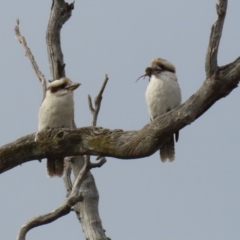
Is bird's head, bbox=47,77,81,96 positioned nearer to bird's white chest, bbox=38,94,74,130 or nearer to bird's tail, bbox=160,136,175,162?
bird's white chest, bbox=38,94,74,130

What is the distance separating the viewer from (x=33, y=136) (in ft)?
24.8

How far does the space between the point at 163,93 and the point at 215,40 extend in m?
3.24

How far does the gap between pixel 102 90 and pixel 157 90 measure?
4.42 ft

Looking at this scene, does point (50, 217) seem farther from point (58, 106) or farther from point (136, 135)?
point (58, 106)

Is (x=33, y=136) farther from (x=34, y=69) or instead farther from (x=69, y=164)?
(x=34, y=69)

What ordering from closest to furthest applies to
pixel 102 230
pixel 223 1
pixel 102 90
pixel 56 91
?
1. pixel 223 1
2. pixel 102 90
3. pixel 56 91
4. pixel 102 230

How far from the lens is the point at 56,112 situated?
952 centimetres

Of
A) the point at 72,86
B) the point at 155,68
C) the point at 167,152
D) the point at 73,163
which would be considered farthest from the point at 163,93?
the point at 73,163

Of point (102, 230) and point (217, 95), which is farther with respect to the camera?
point (102, 230)

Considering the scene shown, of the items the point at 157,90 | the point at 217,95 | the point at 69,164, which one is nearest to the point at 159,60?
the point at 157,90

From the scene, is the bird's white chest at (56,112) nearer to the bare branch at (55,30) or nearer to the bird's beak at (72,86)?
the bird's beak at (72,86)

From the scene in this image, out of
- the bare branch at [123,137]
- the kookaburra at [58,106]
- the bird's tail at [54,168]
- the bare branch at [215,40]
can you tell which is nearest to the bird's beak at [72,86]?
the kookaburra at [58,106]

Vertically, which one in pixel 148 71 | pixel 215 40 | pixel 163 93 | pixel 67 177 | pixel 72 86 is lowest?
pixel 215 40

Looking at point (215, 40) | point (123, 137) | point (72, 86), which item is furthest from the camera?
point (72, 86)
